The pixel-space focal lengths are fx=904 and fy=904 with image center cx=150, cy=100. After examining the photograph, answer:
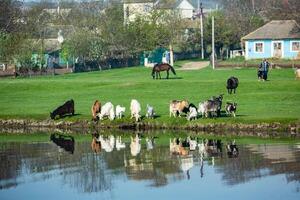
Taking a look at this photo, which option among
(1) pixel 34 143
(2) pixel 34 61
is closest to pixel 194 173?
(1) pixel 34 143

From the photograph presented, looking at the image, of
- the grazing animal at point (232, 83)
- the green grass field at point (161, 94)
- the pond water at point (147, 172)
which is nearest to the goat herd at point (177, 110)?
the green grass field at point (161, 94)

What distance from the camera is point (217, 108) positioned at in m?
52.8

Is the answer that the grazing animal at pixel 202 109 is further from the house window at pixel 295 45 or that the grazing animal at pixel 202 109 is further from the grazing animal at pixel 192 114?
the house window at pixel 295 45

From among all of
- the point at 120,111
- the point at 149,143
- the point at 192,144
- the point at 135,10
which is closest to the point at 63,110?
the point at 120,111

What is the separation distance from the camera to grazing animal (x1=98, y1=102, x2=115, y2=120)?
179ft

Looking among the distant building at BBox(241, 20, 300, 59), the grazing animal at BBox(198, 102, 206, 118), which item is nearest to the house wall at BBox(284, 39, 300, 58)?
the distant building at BBox(241, 20, 300, 59)

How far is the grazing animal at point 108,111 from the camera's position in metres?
54.6

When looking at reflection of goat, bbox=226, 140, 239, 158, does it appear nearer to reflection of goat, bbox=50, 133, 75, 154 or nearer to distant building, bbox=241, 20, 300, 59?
reflection of goat, bbox=50, 133, 75, 154

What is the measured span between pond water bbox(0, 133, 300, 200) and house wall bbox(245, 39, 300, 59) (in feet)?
213

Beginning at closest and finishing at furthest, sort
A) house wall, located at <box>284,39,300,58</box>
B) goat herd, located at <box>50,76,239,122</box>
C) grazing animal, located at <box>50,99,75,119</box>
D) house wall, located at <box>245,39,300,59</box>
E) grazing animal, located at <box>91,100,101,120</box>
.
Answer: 1. goat herd, located at <box>50,76,239,122</box>
2. grazing animal, located at <box>91,100,101,120</box>
3. grazing animal, located at <box>50,99,75,119</box>
4. house wall, located at <box>284,39,300,58</box>
5. house wall, located at <box>245,39,300,59</box>

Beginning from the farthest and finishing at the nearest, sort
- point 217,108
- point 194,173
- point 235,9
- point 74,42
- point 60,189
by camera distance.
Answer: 1. point 235,9
2. point 74,42
3. point 217,108
4. point 194,173
5. point 60,189

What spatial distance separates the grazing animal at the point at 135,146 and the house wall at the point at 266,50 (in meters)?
61.8

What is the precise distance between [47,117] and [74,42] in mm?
57690

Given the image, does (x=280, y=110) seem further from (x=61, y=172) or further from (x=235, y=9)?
(x=235, y=9)
